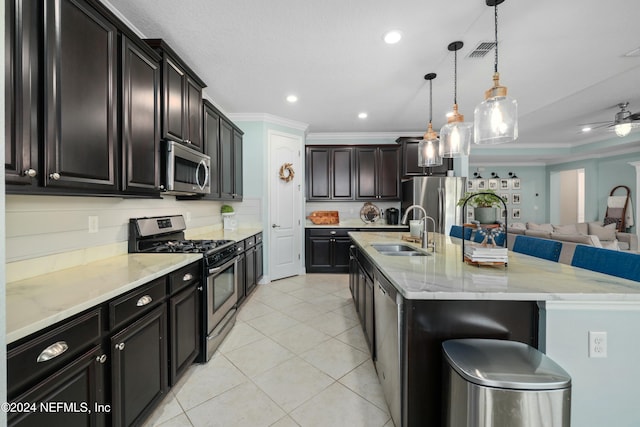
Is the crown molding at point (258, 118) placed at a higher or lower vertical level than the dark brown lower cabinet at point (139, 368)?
higher

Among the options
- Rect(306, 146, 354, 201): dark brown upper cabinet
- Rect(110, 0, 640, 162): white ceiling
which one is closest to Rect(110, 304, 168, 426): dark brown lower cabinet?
Rect(110, 0, 640, 162): white ceiling

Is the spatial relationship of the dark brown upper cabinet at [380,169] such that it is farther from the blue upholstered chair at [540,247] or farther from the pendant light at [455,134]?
the blue upholstered chair at [540,247]

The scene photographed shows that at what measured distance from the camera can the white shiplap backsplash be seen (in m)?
1.33

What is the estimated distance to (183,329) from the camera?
1821 mm

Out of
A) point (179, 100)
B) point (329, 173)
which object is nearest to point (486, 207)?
point (179, 100)

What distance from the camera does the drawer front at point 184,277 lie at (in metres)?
1.69

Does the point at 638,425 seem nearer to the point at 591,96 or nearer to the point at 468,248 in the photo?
the point at 468,248

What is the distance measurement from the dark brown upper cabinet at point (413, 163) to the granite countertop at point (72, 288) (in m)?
4.17

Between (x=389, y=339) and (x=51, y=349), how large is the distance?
1.46 m

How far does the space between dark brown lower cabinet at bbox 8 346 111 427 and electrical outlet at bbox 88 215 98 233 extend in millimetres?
1009

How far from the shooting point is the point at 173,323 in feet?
5.56

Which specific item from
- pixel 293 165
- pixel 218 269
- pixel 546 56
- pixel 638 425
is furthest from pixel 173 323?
pixel 546 56

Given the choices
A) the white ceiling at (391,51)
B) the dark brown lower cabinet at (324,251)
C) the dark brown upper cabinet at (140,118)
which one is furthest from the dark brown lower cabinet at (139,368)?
the dark brown lower cabinet at (324,251)

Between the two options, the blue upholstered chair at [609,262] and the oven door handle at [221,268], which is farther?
the oven door handle at [221,268]
